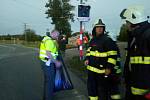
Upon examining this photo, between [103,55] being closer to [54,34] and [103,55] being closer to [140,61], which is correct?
[54,34]

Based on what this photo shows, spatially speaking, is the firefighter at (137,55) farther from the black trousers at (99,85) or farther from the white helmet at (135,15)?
the black trousers at (99,85)

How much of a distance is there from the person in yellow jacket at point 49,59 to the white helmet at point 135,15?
170 inches

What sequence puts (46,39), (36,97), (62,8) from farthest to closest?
(62,8) < (36,97) < (46,39)

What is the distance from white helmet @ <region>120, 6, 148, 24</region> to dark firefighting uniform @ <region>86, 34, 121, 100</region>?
223 cm

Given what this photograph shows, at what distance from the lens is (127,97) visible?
6.23m

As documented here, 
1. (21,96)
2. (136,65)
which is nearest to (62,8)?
(21,96)

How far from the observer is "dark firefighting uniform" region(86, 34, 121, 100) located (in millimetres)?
8328

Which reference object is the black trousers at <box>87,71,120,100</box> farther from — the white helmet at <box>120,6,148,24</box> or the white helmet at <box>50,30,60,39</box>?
the white helmet at <box>120,6,148,24</box>

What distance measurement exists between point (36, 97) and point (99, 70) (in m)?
3.71

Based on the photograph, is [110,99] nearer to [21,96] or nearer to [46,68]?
[46,68]

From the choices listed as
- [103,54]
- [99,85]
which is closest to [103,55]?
[103,54]

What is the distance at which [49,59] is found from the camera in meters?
10.3

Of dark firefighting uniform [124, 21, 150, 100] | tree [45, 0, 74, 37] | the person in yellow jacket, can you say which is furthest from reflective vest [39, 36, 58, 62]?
tree [45, 0, 74, 37]

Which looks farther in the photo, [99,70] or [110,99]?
[110,99]
